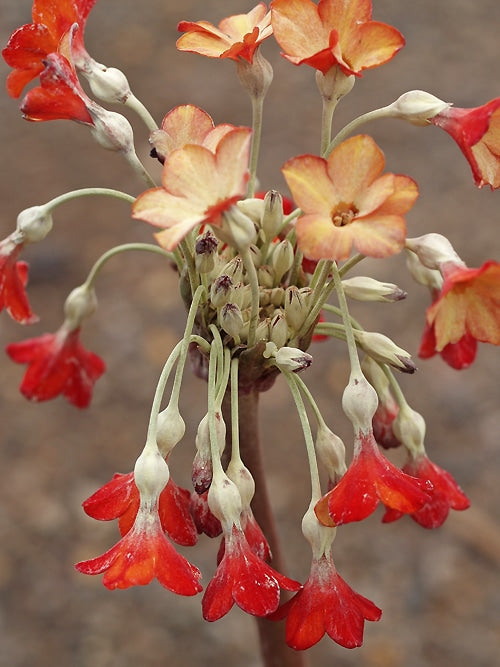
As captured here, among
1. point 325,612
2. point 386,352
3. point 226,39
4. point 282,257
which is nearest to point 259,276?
point 282,257

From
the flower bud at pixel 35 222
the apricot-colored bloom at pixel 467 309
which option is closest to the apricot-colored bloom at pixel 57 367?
the flower bud at pixel 35 222

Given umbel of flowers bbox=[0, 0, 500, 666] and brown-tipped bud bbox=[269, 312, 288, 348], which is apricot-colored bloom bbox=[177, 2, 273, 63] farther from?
brown-tipped bud bbox=[269, 312, 288, 348]

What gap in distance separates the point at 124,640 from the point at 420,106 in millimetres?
1808

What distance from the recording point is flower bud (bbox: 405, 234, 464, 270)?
999mm

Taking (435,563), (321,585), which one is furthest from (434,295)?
(435,563)

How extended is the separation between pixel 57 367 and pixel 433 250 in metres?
0.64

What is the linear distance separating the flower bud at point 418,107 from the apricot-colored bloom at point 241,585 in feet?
1.55

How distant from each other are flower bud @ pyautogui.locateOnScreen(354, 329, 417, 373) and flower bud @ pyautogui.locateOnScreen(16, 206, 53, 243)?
1.26 ft

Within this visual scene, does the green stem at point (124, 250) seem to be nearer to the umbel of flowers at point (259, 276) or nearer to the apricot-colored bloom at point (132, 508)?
the umbel of flowers at point (259, 276)

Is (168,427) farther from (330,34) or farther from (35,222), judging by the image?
(330,34)

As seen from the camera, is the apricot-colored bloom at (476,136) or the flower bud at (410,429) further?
the flower bud at (410,429)

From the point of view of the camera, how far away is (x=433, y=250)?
3.32ft

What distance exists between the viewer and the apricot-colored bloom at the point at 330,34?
3.27ft

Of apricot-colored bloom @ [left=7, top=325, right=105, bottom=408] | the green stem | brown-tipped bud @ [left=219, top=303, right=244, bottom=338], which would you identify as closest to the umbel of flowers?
brown-tipped bud @ [left=219, top=303, right=244, bottom=338]
